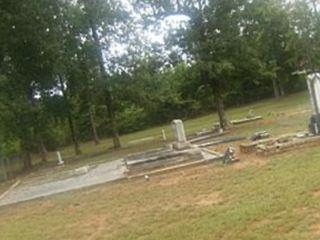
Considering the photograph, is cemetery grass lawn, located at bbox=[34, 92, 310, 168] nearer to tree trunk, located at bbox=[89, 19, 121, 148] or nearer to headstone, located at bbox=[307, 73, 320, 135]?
tree trunk, located at bbox=[89, 19, 121, 148]

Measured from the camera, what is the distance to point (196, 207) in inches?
445

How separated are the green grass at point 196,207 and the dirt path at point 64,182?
1.20 meters

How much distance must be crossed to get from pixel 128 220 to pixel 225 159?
5.96m

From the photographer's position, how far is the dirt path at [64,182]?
715 inches

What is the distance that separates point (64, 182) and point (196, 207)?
9909 millimetres

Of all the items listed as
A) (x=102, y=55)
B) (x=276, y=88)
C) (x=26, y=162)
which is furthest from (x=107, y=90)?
(x=276, y=88)

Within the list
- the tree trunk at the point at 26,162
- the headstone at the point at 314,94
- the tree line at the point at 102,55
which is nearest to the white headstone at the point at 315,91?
the headstone at the point at 314,94

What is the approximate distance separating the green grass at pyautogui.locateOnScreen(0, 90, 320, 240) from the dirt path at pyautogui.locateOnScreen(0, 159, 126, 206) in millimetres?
1197

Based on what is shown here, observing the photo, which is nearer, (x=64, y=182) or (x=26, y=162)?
(x=64, y=182)

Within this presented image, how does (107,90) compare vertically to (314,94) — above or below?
above

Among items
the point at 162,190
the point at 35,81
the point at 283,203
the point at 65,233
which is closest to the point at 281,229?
the point at 283,203

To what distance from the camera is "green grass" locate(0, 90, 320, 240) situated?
909 centimetres

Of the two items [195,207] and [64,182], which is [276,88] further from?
[195,207]

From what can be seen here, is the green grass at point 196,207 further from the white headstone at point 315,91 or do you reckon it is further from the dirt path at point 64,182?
the white headstone at point 315,91
